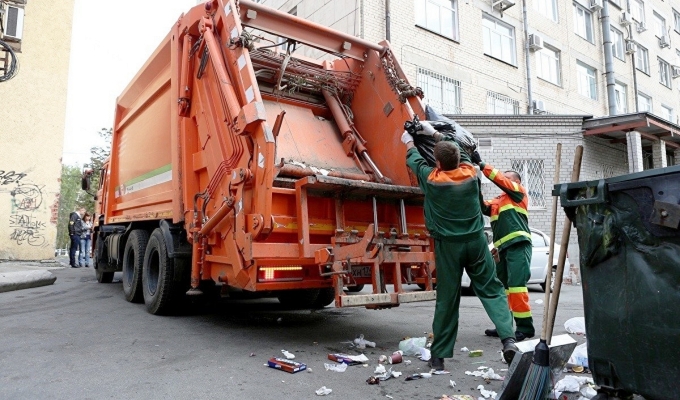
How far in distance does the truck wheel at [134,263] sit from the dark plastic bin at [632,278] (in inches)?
177

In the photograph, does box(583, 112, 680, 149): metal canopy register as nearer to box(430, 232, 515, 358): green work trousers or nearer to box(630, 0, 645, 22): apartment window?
box(630, 0, 645, 22): apartment window

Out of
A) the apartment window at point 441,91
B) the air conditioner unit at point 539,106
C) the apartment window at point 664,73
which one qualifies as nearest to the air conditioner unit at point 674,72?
the apartment window at point 664,73

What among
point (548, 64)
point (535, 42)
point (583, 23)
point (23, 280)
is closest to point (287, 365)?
point (23, 280)

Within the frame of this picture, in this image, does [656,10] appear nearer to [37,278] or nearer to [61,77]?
[61,77]

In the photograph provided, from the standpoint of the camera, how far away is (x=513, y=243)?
3.94 meters

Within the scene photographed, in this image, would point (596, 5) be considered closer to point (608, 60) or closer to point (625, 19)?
point (608, 60)

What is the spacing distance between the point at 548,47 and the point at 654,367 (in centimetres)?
1589

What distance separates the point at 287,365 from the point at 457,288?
1173 millimetres

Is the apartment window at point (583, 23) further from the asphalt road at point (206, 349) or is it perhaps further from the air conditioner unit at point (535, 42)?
the asphalt road at point (206, 349)

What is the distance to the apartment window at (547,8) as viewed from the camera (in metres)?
15.7

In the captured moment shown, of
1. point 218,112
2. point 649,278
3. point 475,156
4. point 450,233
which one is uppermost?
point 218,112

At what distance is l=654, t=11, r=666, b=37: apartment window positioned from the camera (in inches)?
870

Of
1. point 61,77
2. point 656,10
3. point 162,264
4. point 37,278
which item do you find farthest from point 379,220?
point 656,10

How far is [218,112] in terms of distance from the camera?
13.7 feet
